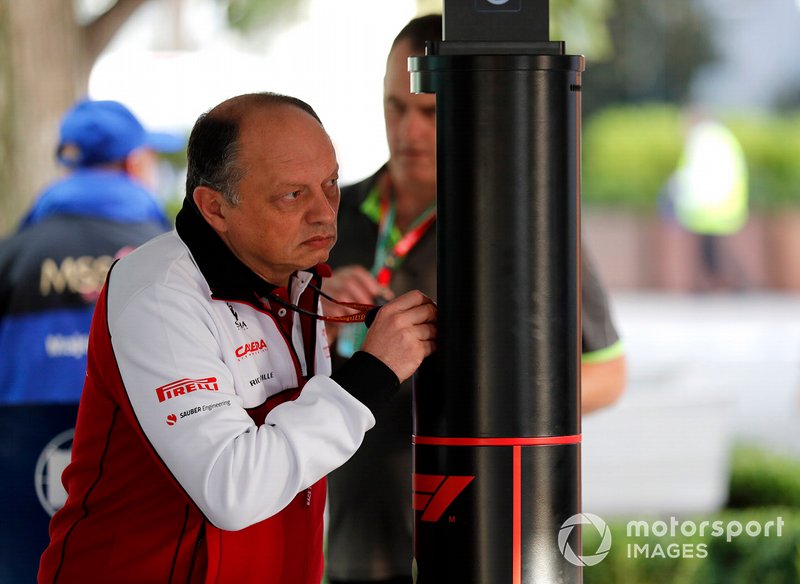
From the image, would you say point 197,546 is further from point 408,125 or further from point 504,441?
point 408,125

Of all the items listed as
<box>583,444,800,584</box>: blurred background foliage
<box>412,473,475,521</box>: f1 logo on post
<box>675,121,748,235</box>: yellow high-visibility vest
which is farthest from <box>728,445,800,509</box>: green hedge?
<box>675,121,748,235</box>: yellow high-visibility vest

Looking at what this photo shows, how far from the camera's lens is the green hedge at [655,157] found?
70.3 ft

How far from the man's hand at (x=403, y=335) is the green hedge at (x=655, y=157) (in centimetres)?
1942

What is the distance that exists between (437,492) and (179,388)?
0.50 meters

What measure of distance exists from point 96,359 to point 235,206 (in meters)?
0.36

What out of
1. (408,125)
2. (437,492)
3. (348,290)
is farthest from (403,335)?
(408,125)

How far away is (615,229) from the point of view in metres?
22.0

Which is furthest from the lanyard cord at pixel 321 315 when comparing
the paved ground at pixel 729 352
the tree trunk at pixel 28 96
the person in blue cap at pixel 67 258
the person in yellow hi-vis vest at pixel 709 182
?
the person in yellow hi-vis vest at pixel 709 182

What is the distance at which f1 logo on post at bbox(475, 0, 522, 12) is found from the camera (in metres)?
2.28

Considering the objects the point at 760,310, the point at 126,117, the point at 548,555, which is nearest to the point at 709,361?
the point at 760,310

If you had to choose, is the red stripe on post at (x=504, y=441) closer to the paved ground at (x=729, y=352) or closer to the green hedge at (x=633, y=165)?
the paved ground at (x=729, y=352)

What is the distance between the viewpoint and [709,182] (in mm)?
17812

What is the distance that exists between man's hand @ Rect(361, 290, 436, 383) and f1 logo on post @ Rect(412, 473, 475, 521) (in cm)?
20

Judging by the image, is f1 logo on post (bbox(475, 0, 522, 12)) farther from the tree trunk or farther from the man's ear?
the tree trunk
